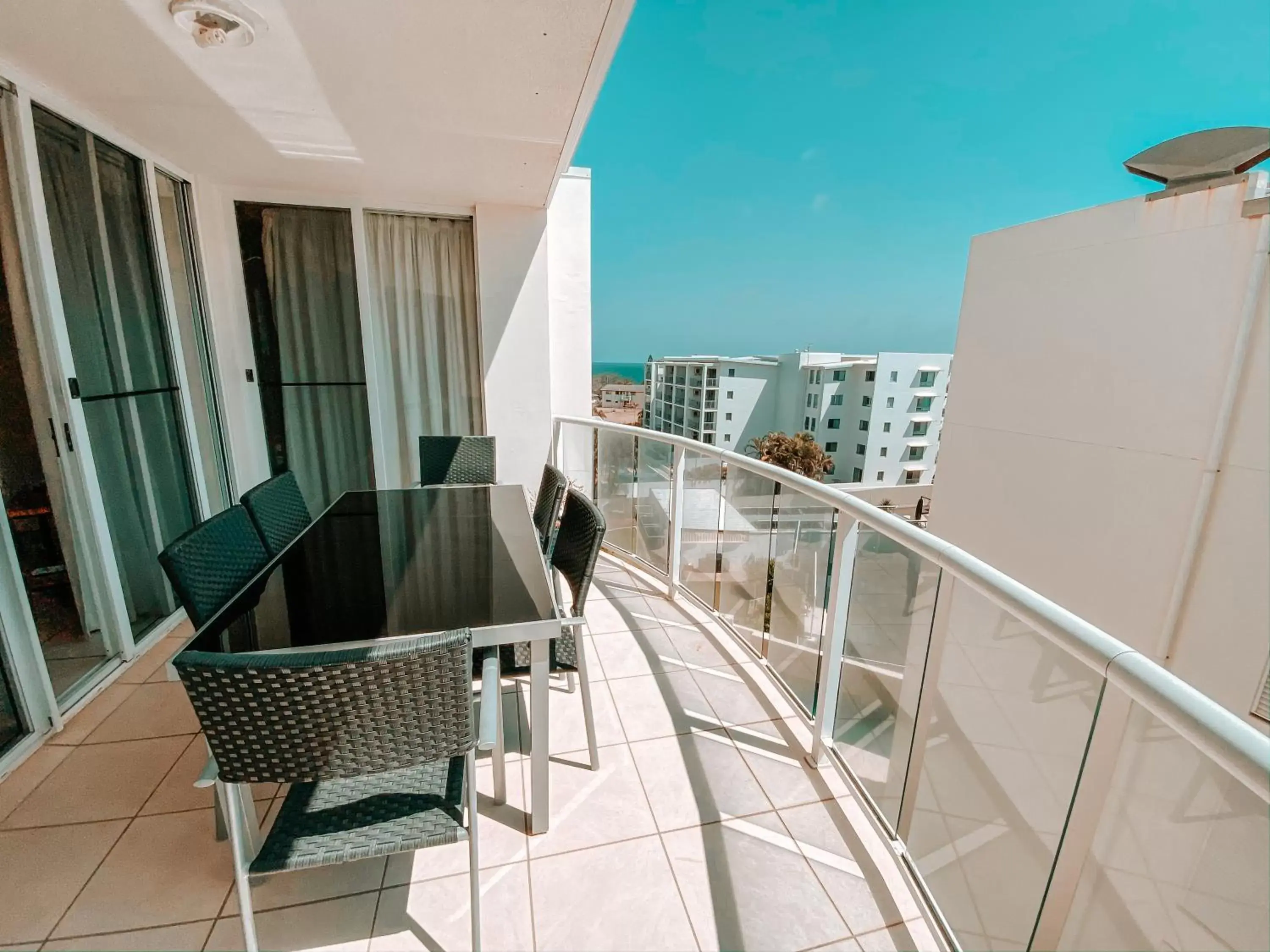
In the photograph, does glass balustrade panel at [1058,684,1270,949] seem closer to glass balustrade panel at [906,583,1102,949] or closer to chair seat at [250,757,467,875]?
glass balustrade panel at [906,583,1102,949]

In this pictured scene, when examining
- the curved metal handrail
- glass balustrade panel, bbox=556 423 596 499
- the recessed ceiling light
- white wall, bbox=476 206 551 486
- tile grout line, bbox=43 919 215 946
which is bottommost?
tile grout line, bbox=43 919 215 946

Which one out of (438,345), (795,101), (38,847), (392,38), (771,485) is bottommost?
(38,847)

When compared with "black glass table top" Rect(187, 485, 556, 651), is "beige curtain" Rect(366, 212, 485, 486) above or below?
above

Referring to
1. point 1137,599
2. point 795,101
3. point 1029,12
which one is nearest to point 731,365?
point 795,101

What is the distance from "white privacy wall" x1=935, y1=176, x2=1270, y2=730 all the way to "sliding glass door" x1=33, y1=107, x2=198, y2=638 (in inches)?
326

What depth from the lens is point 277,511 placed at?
2188 mm

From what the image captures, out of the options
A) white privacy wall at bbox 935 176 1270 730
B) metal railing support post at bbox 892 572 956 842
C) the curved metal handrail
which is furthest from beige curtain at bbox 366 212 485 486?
white privacy wall at bbox 935 176 1270 730

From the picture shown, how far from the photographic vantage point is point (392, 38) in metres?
1.83

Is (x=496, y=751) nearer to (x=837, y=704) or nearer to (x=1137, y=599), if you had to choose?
(x=837, y=704)

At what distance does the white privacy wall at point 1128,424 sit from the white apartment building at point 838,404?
801 inches

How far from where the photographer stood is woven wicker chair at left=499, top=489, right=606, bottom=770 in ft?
5.45

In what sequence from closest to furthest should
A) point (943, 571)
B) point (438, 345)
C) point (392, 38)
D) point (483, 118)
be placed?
point (943, 571) < point (392, 38) < point (483, 118) < point (438, 345)

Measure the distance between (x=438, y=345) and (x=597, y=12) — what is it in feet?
9.30

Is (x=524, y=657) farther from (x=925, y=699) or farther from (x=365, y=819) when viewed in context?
(x=925, y=699)
